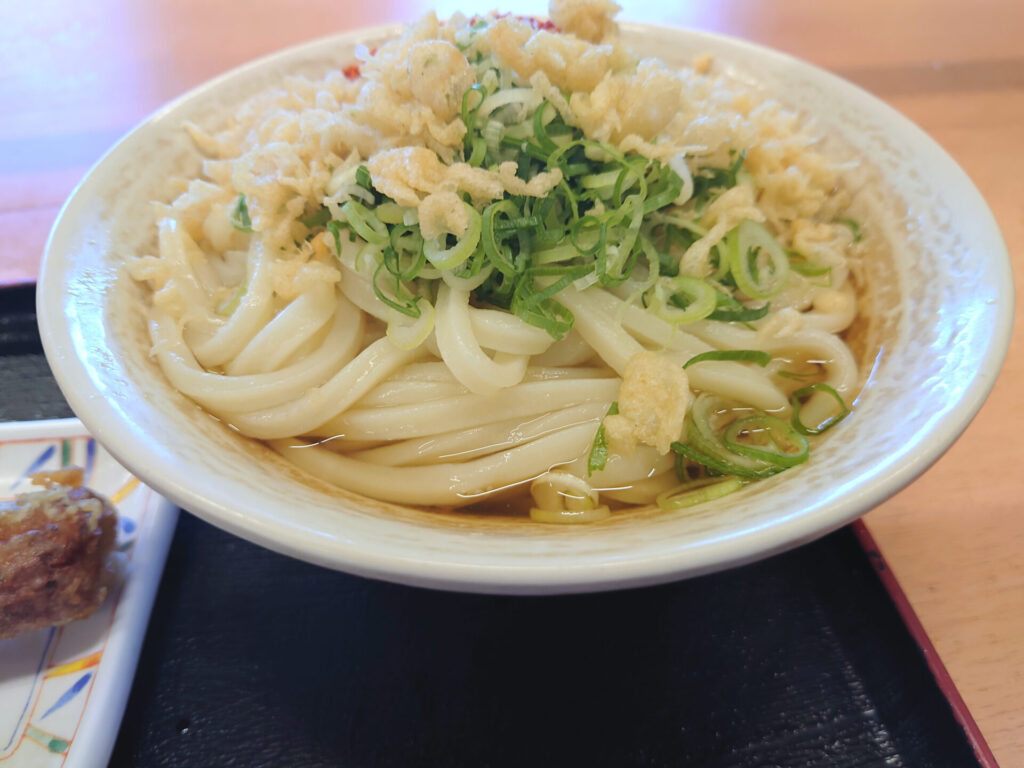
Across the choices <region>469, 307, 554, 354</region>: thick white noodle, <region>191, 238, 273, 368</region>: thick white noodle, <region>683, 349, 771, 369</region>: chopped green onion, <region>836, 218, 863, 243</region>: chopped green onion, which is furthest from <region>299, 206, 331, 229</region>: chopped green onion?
<region>836, 218, 863, 243</region>: chopped green onion

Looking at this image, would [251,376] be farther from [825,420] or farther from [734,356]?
[825,420]

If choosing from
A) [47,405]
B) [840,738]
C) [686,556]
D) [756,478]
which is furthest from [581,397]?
[47,405]

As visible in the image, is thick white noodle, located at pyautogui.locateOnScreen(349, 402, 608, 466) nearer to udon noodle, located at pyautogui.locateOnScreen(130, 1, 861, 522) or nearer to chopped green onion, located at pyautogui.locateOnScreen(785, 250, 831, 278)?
udon noodle, located at pyautogui.locateOnScreen(130, 1, 861, 522)

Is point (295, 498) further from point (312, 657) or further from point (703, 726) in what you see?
point (703, 726)

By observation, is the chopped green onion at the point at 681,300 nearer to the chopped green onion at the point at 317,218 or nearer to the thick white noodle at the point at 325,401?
the thick white noodle at the point at 325,401

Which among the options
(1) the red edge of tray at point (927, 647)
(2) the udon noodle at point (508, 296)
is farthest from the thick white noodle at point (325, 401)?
(1) the red edge of tray at point (927, 647)

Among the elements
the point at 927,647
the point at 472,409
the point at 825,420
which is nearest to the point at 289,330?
the point at 472,409
